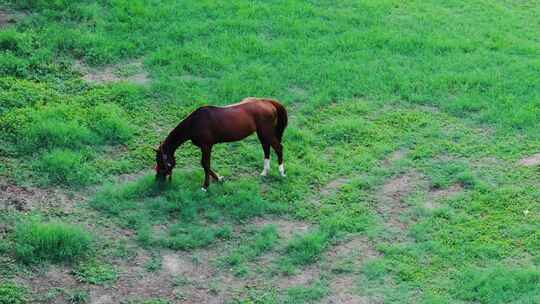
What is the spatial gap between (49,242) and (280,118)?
13.7 feet

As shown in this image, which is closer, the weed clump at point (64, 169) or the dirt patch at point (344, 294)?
the dirt patch at point (344, 294)

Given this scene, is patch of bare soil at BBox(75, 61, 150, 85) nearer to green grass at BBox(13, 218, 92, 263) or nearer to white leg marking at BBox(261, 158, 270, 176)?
white leg marking at BBox(261, 158, 270, 176)

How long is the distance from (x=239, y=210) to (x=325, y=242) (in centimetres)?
145

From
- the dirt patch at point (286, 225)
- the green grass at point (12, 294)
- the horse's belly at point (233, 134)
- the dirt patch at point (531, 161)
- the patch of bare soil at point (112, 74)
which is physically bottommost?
the green grass at point (12, 294)

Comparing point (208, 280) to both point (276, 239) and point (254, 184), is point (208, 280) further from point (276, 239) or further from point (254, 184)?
point (254, 184)

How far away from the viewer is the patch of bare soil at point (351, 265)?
1014 cm

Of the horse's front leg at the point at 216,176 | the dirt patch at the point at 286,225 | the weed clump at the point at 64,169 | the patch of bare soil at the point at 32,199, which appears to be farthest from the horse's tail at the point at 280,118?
the patch of bare soil at the point at 32,199

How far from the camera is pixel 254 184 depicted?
12461 mm

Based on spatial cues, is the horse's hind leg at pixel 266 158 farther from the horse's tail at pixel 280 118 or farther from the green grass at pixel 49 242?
the green grass at pixel 49 242

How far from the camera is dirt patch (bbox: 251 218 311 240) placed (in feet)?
37.5

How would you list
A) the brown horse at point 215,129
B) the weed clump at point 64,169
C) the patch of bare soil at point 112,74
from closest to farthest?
the brown horse at point 215,129
the weed clump at point 64,169
the patch of bare soil at point 112,74

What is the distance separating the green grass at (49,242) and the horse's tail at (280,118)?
361 centimetres

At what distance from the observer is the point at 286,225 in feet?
38.1

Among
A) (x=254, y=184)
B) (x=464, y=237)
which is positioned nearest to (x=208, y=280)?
(x=254, y=184)
